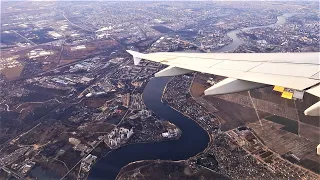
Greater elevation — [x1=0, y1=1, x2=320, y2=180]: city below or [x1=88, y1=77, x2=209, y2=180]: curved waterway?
[x1=0, y1=1, x2=320, y2=180]: city below

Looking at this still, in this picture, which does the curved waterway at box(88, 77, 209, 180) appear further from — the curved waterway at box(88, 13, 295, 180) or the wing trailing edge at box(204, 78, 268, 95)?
the wing trailing edge at box(204, 78, 268, 95)

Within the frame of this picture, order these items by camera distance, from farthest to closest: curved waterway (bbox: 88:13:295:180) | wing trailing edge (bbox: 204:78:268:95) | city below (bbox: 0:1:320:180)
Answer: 1. curved waterway (bbox: 88:13:295:180)
2. city below (bbox: 0:1:320:180)
3. wing trailing edge (bbox: 204:78:268:95)

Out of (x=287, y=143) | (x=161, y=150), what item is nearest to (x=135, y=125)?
(x=161, y=150)

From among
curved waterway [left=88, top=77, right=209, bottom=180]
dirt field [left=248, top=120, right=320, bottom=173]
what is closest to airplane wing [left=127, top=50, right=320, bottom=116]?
curved waterway [left=88, top=77, right=209, bottom=180]

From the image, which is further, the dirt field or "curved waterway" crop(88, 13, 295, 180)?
"curved waterway" crop(88, 13, 295, 180)

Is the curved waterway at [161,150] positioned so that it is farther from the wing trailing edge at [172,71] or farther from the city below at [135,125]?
the wing trailing edge at [172,71]

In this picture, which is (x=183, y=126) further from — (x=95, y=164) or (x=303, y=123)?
(x=303, y=123)

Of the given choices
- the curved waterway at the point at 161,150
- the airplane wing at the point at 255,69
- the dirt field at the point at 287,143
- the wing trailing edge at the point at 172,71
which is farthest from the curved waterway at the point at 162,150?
the wing trailing edge at the point at 172,71

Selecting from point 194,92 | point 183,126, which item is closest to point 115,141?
point 183,126
